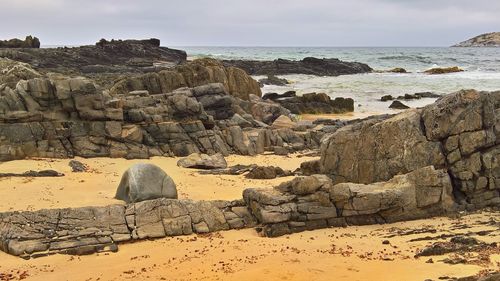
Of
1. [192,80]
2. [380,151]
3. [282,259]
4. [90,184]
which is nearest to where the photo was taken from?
[282,259]

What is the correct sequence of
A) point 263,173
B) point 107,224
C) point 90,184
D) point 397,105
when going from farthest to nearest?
point 397,105 → point 263,173 → point 90,184 → point 107,224

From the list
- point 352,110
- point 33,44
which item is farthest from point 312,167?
point 33,44

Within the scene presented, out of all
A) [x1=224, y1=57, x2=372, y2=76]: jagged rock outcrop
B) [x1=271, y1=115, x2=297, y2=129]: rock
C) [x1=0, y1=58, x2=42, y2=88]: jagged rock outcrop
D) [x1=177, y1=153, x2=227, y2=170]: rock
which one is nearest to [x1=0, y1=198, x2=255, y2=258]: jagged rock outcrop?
[x1=177, y1=153, x2=227, y2=170]: rock

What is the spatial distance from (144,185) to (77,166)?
21.9ft

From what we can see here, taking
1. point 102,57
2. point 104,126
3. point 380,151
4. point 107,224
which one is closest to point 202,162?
point 104,126

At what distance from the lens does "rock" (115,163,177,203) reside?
16.6m

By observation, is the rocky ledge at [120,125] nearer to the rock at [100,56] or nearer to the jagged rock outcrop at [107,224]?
the jagged rock outcrop at [107,224]

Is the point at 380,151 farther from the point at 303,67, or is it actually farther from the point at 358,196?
the point at 303,67

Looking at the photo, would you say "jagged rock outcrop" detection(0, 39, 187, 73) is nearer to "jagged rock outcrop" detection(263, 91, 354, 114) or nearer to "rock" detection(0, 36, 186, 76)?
"rock" detection(0, 36, 186, 76)

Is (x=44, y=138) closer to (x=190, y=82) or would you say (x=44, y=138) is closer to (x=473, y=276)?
(x=190, y=82)

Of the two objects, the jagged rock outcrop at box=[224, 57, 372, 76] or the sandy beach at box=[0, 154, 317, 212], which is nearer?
the sandy beach at box=[0, 154, 317, 212]

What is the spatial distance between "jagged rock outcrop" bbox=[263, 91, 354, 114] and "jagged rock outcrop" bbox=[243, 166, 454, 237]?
28624mm

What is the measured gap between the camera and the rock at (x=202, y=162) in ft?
79.3

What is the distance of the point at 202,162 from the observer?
24328mm
